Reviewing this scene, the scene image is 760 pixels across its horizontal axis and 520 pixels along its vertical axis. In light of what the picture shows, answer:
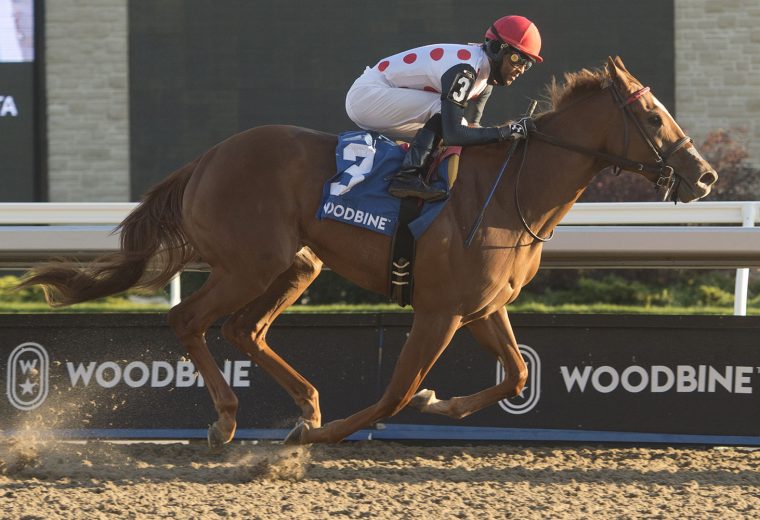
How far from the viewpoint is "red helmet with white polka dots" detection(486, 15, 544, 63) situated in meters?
4.93

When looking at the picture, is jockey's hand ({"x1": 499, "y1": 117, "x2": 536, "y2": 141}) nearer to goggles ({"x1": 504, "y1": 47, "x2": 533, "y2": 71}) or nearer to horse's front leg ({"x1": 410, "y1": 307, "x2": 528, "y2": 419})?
goggles ({"x1": 504, "y1": 47, "x2": 533, "y2": 71})

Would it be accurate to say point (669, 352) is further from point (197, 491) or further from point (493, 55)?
point (197, 491)

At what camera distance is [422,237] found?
4.81m

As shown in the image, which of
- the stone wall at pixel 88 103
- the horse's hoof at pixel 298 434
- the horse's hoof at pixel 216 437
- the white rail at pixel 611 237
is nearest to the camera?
the horse's hoof at pixel 298 434

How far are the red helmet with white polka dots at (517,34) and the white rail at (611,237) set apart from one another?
1263 mm

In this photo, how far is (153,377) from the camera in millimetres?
6039

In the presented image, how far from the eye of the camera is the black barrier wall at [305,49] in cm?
1202

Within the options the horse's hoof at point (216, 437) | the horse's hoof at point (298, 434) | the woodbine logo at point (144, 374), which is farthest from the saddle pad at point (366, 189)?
the woodbine logo at point (144, 374)

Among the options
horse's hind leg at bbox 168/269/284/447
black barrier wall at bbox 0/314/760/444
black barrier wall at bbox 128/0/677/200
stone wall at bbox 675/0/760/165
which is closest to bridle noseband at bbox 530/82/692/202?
black barrier wall at bbox 0/314/760/444

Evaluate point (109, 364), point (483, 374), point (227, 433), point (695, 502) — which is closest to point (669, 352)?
point (483, 374)

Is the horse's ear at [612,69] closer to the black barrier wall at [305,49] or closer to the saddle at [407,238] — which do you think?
the saddle at [407,238]

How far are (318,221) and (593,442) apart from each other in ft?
6.59

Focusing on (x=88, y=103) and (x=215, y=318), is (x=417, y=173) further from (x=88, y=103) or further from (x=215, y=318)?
(x=88, y=103)

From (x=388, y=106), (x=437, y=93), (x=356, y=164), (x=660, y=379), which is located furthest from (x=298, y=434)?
(x=660, y=379)
